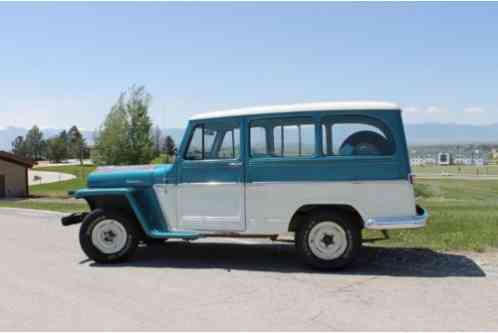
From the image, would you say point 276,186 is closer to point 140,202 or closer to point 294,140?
point 294,140

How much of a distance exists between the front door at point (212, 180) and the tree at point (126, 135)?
123 feet

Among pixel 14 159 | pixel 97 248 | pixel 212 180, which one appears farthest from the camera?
pixel 14 159

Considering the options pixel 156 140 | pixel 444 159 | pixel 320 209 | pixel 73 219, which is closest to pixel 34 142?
pixel 156 140

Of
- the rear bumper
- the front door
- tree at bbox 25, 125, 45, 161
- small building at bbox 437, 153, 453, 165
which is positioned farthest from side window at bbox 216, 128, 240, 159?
tree at bbox 25, 125, 45, 161

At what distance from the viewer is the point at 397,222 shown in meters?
6.43

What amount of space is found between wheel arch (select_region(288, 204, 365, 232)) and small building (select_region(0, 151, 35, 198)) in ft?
130

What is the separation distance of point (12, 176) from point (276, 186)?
134ft

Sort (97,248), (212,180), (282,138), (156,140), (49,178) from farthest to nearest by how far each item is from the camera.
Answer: (49,178), (156,140), (97,248), (212,180), (282,138)

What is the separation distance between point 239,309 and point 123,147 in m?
40.6

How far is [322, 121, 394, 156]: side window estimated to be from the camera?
654 centimetres

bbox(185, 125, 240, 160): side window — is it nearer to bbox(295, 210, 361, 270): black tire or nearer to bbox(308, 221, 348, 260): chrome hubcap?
bbox(295, 210, 361, 270): black tire

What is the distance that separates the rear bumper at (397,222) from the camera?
640cm

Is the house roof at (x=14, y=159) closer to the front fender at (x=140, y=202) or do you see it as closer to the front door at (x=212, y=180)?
the front fender at (x=140, y=202)

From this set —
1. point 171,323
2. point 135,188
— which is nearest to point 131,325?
point 171,323
